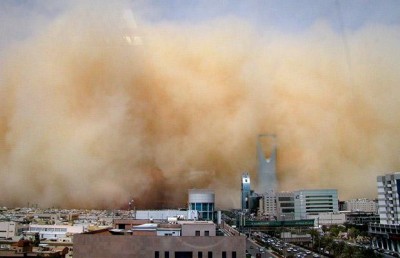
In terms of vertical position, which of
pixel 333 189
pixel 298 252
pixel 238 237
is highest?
pixel 333 189

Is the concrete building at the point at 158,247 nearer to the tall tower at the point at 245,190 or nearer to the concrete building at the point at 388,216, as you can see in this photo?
the concrete building at the point at 388,216

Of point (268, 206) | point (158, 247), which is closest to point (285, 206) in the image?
point (268, 206)

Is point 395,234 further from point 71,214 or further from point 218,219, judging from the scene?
point 71,214

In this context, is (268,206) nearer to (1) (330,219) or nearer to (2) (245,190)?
(2) (245,190)

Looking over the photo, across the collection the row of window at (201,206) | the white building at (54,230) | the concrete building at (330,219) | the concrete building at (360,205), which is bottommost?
the white building at (54,230)

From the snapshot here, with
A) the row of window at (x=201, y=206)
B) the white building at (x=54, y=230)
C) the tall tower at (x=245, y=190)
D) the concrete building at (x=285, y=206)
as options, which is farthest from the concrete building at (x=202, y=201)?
the concrete building at (x=285, y=206)

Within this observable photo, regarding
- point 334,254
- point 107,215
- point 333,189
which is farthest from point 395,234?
point 107,215

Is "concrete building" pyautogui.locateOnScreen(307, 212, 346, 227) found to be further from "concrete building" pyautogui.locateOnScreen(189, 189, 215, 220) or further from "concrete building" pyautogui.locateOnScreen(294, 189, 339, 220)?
"concrete building" pyautogui.locateOnScreen(189, 189, 215, 220)
